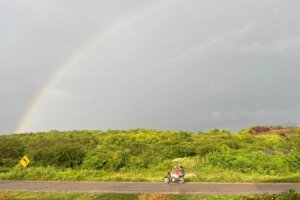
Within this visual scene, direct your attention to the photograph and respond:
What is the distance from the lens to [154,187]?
26.8 m

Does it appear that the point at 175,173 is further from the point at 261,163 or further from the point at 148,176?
the point at 261,163

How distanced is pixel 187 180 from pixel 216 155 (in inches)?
315

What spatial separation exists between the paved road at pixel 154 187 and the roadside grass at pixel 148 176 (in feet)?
4.81

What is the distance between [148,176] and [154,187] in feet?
20.7

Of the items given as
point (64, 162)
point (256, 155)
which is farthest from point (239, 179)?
point (64, 162)

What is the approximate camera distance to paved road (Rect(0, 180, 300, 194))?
24.6 meters

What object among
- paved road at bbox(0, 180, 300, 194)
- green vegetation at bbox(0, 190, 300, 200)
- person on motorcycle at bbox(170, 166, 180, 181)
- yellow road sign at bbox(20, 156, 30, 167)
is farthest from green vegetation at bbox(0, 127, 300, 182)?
green vegetation at bbox(0, 190, 300, 200)

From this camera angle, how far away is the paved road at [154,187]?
80.8ft

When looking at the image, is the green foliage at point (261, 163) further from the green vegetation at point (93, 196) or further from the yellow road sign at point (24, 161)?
the yellow road sign at point (24, 161)

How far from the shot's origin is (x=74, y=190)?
86.1 feet

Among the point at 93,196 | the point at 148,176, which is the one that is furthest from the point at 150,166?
the point at 93,196

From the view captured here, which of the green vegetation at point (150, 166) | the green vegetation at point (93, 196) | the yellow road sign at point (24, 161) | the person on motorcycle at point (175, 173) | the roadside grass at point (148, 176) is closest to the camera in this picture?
the green vegetation at point (93, 196)

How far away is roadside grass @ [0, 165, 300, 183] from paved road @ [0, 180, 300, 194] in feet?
4.81

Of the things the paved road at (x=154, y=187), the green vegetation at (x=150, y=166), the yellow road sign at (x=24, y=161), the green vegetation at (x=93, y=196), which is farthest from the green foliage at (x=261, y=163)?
the yellow road sign at (x=24, y=161)
